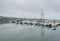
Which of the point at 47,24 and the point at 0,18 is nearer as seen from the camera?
the point at 47,24

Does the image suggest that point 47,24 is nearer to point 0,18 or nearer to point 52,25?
point 52,25

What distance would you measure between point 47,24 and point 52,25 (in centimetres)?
178

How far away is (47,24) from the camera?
3734cm

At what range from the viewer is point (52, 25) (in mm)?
36656

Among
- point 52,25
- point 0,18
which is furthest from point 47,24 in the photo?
point 0,18

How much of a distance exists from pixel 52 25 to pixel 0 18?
7055 centimetres

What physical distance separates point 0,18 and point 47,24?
227 feet

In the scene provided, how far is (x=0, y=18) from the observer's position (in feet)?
321

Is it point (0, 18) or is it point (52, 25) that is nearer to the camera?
point (52, 25)
